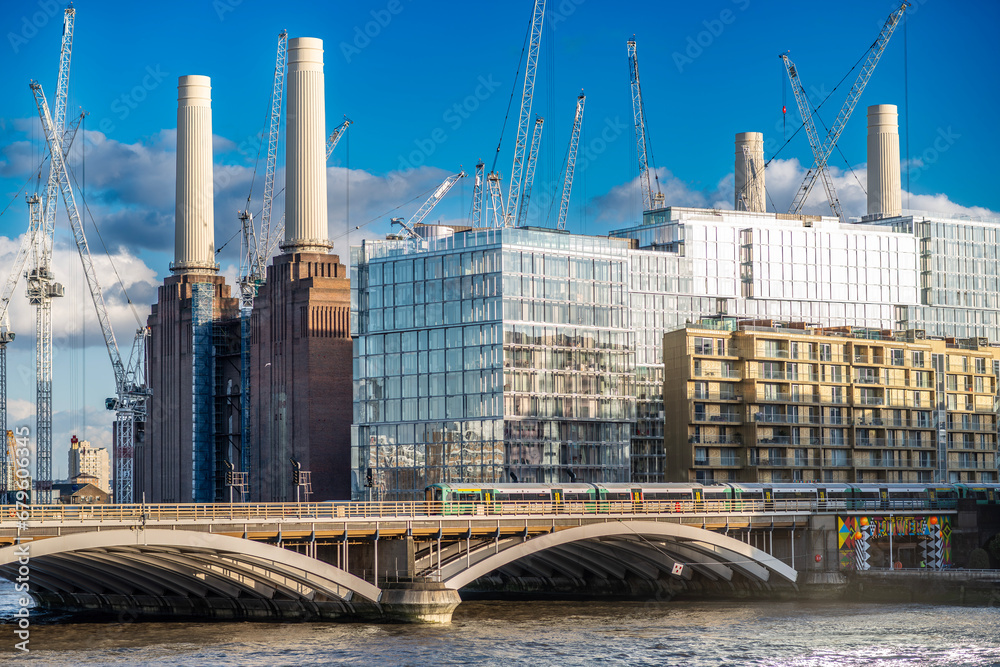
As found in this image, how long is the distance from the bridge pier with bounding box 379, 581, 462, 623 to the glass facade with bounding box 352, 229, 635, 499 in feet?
196

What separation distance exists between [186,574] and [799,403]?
9199cm

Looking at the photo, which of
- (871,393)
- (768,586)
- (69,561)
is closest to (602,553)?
(768,586)

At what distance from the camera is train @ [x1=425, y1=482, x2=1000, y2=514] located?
124 m

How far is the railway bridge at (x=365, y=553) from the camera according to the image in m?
95.6

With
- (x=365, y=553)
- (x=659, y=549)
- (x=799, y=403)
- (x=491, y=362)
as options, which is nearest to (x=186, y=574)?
(x=365, y=553)

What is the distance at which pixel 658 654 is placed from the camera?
307ft

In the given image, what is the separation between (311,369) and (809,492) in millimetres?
71925

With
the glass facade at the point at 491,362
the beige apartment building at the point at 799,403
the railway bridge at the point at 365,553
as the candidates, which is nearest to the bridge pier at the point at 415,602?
the railway bridge at the point at 365,553

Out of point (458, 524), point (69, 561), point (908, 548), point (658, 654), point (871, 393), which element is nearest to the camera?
point (658, 654)

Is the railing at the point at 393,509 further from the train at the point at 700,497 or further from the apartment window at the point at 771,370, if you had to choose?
the apartment window at the point at 771,370

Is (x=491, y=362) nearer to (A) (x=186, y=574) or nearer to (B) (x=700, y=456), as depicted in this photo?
(B) (x=700, y=456)

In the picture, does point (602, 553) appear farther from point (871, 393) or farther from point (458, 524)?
point (871, 393)

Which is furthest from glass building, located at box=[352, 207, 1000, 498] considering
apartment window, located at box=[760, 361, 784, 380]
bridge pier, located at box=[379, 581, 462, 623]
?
bridge pier, located at box=[379, 581, 462, 623]

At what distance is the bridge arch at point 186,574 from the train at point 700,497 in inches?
566
